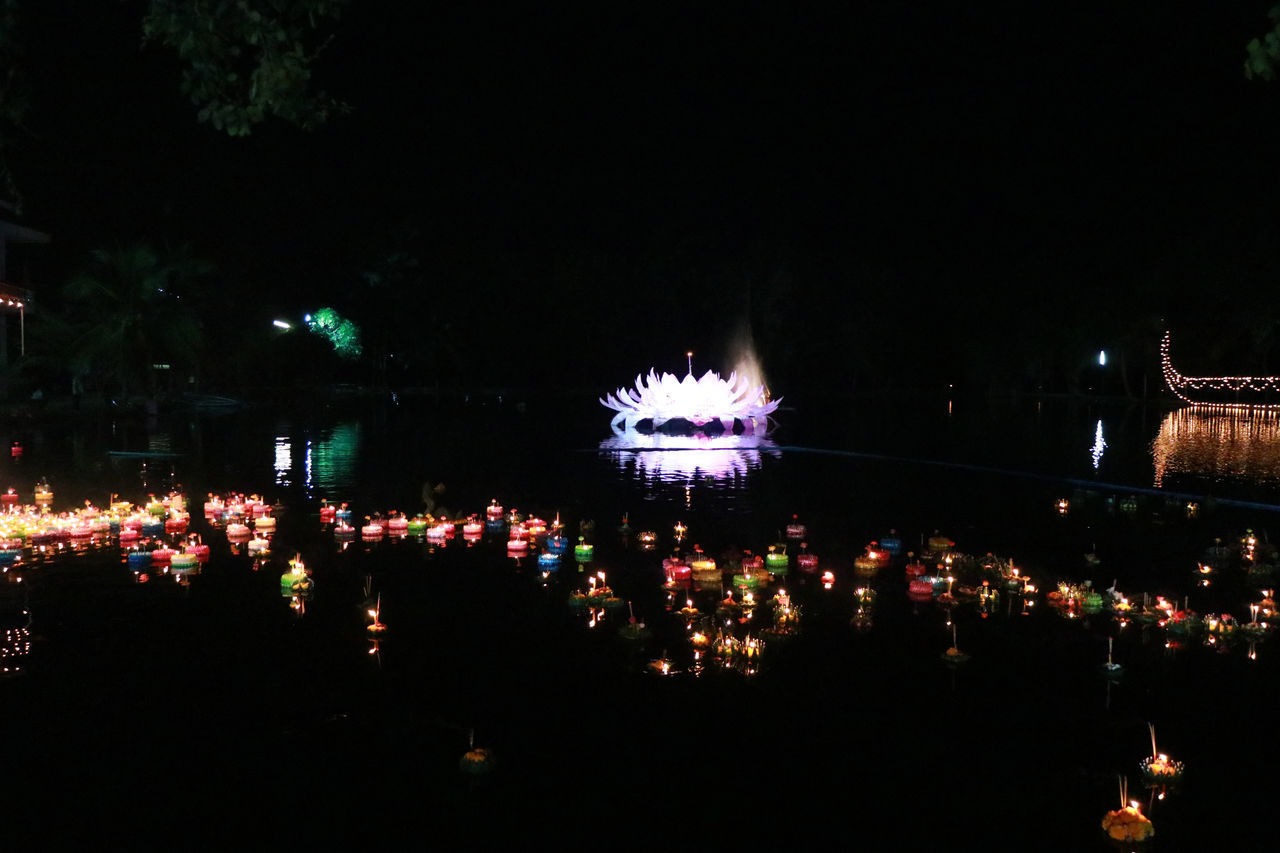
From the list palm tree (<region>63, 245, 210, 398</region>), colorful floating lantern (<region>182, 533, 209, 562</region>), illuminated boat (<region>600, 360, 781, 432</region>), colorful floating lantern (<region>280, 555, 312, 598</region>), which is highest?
palm tree (<region>63, 245, 210, 398</region>)

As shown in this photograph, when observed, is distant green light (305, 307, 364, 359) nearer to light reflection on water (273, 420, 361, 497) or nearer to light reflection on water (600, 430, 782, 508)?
light reflection on water (273, 420, 361, 497)

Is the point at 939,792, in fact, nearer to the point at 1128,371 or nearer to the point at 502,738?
the point at 502,738

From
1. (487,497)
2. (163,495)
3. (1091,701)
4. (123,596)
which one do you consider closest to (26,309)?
(163,495)

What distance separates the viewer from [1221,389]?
50.0m

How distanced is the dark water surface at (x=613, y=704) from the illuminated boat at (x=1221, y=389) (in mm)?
37448

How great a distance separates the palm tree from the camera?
35031mm

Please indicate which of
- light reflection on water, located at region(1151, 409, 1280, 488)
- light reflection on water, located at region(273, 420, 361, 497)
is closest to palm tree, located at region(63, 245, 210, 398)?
light reflection on water, located at region(273, 420, 361, 497)

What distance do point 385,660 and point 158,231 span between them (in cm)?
4497

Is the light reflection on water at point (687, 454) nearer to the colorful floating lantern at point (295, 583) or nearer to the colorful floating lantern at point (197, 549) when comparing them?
the colorful floating lantern at point (197, 549)

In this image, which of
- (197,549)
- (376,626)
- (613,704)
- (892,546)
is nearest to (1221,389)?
(892,546)

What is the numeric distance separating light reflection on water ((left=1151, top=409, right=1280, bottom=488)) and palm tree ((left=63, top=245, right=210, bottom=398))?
1177 inches

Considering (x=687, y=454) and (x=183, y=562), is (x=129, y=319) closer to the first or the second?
(x=687, y=454)

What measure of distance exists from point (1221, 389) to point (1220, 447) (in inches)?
1102

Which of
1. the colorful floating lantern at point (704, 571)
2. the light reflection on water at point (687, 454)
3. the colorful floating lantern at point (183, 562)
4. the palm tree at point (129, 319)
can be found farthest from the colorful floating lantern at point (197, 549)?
the palm tree at point (129, 319)
